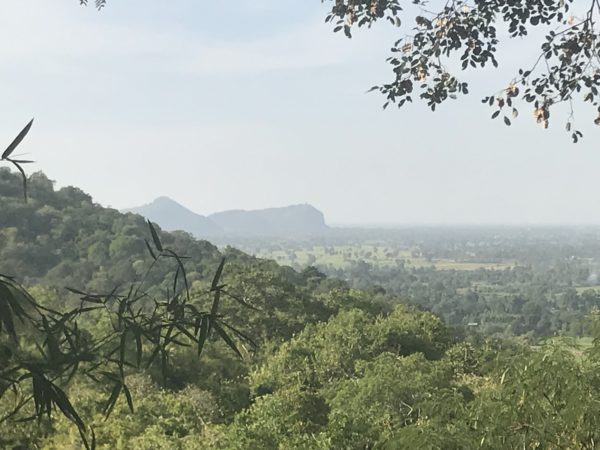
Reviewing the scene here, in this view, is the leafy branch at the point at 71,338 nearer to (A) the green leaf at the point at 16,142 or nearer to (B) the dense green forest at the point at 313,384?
(B) the dense green forest at the point at 313,384

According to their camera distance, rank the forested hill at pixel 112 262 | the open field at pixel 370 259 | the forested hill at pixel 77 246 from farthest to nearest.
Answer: the open field at pixel 370 259
the forested hill at pixel 77 246
the forested hill at pixel 112 262

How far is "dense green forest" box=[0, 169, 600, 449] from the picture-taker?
283 centimetres

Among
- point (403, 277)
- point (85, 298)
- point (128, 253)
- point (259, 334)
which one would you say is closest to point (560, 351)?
point (85, 298)

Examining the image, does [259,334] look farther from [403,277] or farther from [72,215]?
[403,277]

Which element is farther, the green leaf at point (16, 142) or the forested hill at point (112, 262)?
the forested hill at point (112, 262)

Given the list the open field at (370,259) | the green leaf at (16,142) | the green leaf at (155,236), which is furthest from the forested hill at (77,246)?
the open field at (370,259)

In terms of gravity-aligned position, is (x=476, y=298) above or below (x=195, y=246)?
below

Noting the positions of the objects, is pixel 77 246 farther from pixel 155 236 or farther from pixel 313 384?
pixel 155 236

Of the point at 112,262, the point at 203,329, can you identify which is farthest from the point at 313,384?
the point at 112,262

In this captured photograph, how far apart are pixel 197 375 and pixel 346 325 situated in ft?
12.2

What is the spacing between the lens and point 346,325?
1407 cm

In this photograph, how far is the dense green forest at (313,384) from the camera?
2830 millimetres

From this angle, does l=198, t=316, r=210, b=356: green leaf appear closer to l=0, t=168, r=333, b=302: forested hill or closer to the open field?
l=0, t=168, r=333, b=302: forested hill

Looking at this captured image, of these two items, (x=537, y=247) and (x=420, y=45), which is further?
(x=537, y=247)
